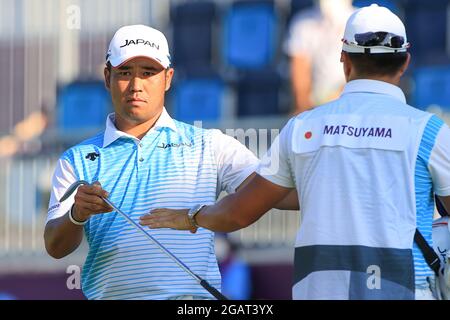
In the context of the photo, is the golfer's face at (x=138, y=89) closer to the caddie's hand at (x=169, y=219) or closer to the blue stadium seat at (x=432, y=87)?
the caddie's hand at (x=169, y=219)

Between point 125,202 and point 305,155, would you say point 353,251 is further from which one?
point 125,202

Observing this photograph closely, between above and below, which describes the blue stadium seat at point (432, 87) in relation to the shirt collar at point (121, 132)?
above

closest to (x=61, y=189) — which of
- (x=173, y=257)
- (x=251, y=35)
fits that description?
(x=173, y=257)

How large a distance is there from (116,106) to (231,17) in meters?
5.38

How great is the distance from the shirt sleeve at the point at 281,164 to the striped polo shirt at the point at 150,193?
72cm

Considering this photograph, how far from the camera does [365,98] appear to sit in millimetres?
5023

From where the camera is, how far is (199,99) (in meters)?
10.9

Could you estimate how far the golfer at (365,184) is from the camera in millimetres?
4832

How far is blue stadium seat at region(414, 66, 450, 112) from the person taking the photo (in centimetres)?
1023

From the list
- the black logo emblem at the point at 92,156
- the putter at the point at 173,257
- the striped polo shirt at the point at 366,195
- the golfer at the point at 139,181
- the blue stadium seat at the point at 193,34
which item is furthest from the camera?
the blue stadium seat at the point at 193,34

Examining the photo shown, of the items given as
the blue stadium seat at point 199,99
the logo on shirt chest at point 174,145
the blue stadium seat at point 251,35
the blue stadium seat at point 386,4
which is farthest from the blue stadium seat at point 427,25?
the logo on shirt chest at point 174,145

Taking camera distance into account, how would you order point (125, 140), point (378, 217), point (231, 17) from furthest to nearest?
point (231, 17) → point (125, 140) → point (378, 217)
